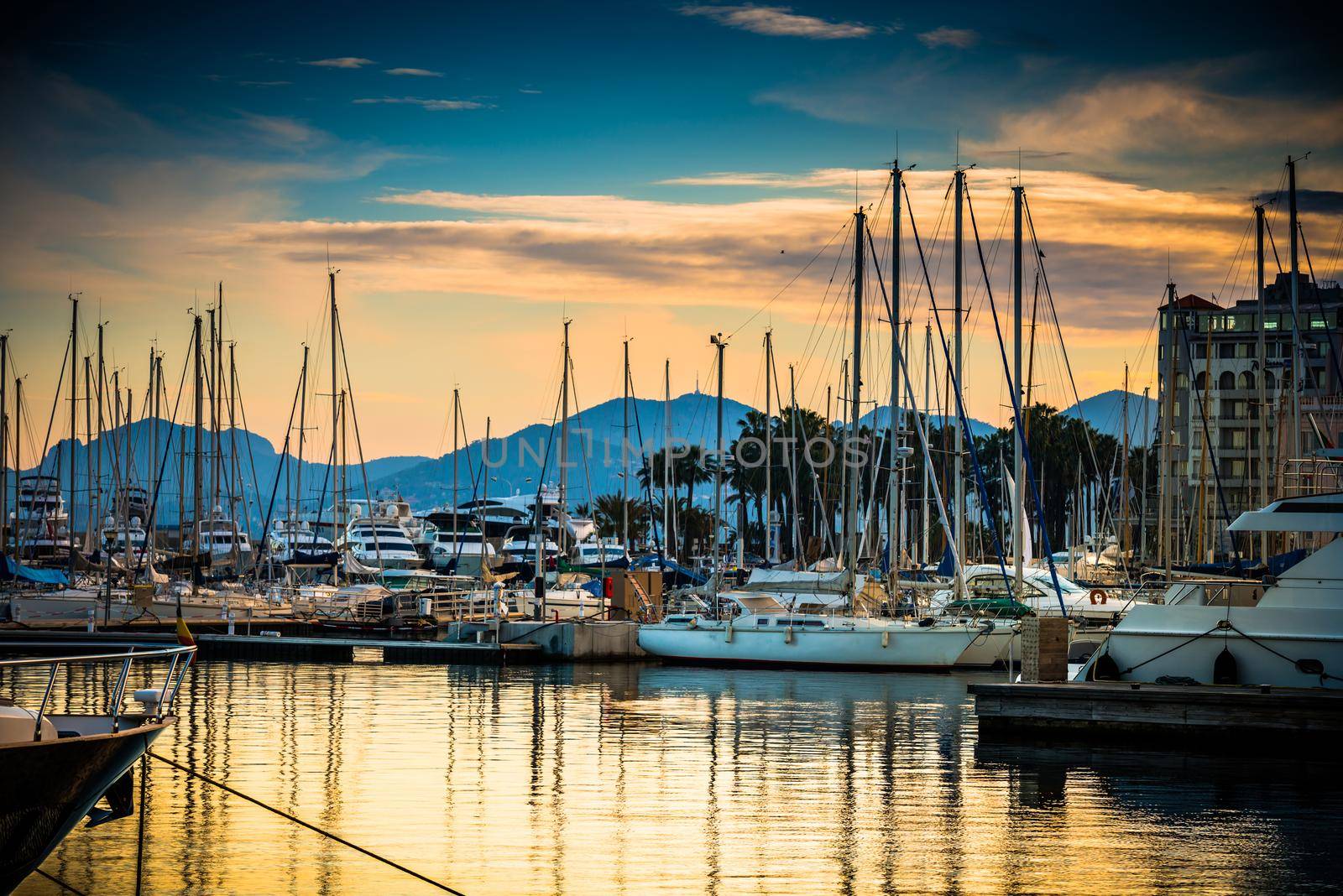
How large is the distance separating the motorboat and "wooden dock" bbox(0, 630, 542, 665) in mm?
33482

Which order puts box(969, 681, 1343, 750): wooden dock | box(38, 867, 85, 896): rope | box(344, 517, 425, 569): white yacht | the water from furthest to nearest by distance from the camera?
box(344, 517, 425, 569): white yacht < box(969, 681, 1343, 750): wooden dock < the water < box(38, 867, 85, 896): rope

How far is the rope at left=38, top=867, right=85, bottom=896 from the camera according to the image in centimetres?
1462

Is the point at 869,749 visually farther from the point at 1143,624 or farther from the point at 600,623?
the point at 600,623

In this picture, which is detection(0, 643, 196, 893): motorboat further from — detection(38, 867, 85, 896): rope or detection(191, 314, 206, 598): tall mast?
detection(191, 314, 206, 598): tall mast

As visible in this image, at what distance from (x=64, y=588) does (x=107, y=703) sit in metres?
30.4

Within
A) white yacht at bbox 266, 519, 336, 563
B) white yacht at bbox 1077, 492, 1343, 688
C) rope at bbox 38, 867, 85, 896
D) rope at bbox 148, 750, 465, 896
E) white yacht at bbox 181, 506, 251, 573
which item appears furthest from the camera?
white yacht at bbox 266, 519, 336, 563

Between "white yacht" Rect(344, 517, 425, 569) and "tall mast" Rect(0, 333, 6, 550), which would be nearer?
"tall mast" Rect(0, 333, 6, 550)

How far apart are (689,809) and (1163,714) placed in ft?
37.6

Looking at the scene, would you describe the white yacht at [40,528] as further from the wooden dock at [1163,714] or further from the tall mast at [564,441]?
the wooden dock at [1163,714]

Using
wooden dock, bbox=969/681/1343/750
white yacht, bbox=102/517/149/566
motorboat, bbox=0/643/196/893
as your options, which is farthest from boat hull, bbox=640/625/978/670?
motorboat, bbox=0/643/196/893

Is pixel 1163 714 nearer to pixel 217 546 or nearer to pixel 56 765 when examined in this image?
pixel 56 765

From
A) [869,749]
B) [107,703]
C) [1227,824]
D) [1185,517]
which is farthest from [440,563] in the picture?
[1227,824]

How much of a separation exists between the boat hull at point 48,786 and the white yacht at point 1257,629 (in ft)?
67.1

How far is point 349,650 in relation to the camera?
164ft
